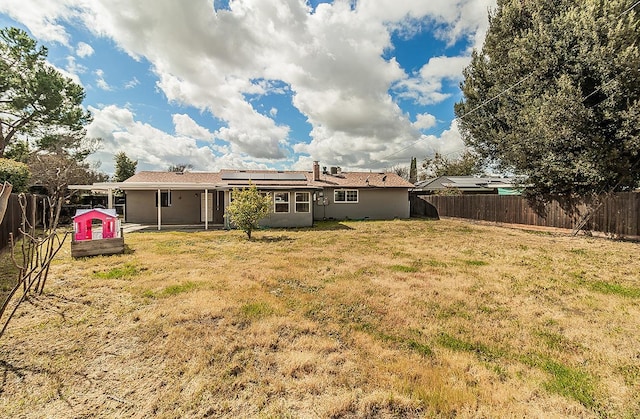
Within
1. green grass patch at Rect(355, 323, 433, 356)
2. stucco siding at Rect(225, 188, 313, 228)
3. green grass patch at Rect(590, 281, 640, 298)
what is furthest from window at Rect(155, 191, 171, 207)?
green grass patch at Rect(590, 281, 640, 298)

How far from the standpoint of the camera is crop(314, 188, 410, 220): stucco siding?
68.5ft

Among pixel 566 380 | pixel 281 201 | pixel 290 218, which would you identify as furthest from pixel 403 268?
pixel 281 201

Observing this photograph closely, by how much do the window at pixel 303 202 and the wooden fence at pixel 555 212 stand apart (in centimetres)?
1146

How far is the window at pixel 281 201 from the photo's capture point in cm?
1656

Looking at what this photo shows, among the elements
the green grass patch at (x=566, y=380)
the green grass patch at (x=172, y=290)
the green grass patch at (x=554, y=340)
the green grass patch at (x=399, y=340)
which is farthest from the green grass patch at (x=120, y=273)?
the green grass patch at (x=554, y=340)

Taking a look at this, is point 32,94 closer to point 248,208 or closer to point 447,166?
point 248,208

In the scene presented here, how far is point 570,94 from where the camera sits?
11859 millimetres

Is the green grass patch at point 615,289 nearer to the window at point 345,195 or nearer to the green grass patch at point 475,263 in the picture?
the green grass patch at point 475,263

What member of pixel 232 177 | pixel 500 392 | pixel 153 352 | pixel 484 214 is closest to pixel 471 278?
pixel 500 392

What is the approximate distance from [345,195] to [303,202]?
527cm

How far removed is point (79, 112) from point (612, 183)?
1203 inches

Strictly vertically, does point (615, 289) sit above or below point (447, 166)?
below

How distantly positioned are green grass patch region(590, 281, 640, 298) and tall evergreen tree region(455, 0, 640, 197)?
8.54 m

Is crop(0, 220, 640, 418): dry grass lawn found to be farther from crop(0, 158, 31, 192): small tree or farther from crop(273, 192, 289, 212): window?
crop(273, 192, 289, 212): window
